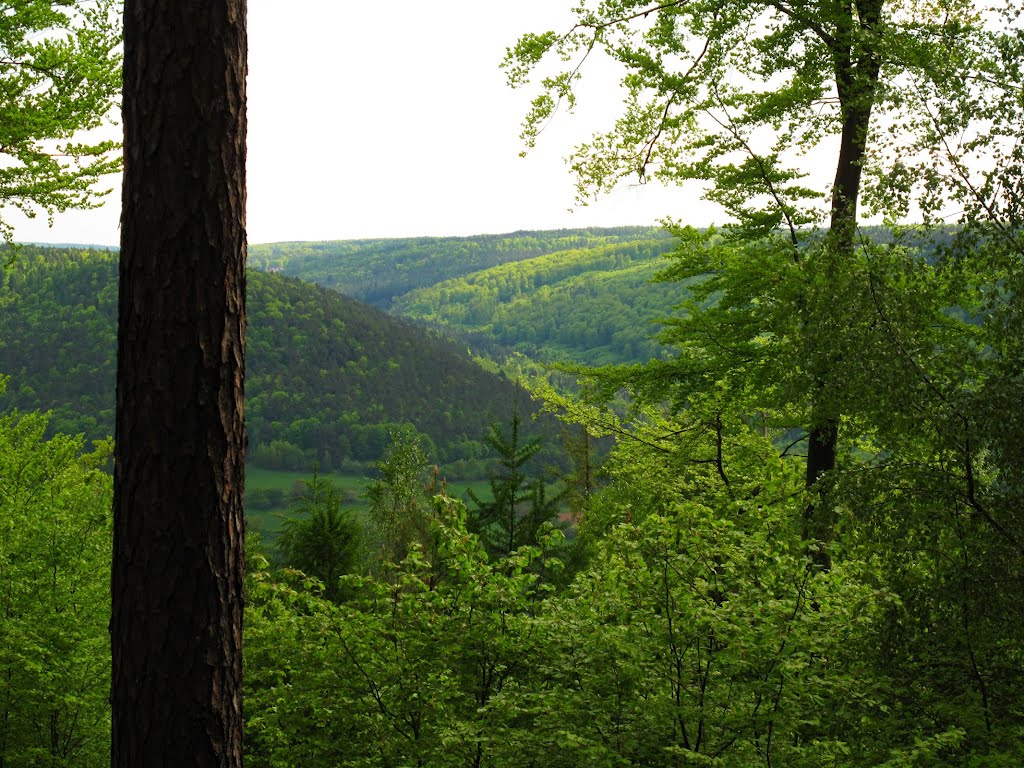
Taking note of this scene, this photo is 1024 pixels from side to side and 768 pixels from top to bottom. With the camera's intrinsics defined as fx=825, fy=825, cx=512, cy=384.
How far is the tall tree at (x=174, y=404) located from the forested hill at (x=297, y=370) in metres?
113

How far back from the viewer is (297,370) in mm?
125875

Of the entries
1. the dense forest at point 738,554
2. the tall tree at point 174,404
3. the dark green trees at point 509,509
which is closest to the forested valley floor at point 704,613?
the dense forest at point 738,554

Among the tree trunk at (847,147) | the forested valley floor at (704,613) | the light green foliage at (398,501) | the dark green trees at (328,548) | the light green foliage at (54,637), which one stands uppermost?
the tree trunk at (847,147)

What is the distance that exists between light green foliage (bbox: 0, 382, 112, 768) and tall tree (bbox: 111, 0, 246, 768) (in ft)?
19.8

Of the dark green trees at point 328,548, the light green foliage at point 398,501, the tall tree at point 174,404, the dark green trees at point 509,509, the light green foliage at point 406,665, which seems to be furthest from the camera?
the light green foliage at point 398,501

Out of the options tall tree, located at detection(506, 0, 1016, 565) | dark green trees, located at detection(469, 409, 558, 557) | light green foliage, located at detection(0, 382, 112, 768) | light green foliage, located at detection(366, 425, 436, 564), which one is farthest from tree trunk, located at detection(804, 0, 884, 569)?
light green foliage, located at detection(366, 425, 436, 564)

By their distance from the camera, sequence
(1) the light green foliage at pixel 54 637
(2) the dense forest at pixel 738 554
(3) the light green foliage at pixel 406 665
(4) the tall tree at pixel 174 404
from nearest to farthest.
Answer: (4) the tall tree at pixel 174 404 → (2) the dense forest at pixel 738 554 → (3) the light green foliage at pixel 406 665 → (1) the light green foliage at pixel 54 637

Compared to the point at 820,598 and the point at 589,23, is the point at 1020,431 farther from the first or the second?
the point at 589,23

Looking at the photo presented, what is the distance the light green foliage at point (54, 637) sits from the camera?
841 cm

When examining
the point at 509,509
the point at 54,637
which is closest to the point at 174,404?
the point at 54,637

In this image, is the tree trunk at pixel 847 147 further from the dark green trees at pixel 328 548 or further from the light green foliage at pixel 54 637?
the dark green trees at pixel 328 548

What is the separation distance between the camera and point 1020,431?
440cm

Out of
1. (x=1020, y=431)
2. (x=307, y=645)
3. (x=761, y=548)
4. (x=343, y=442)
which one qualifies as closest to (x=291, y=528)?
(x=307, y=645)

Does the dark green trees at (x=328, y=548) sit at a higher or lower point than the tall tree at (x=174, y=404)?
lower
